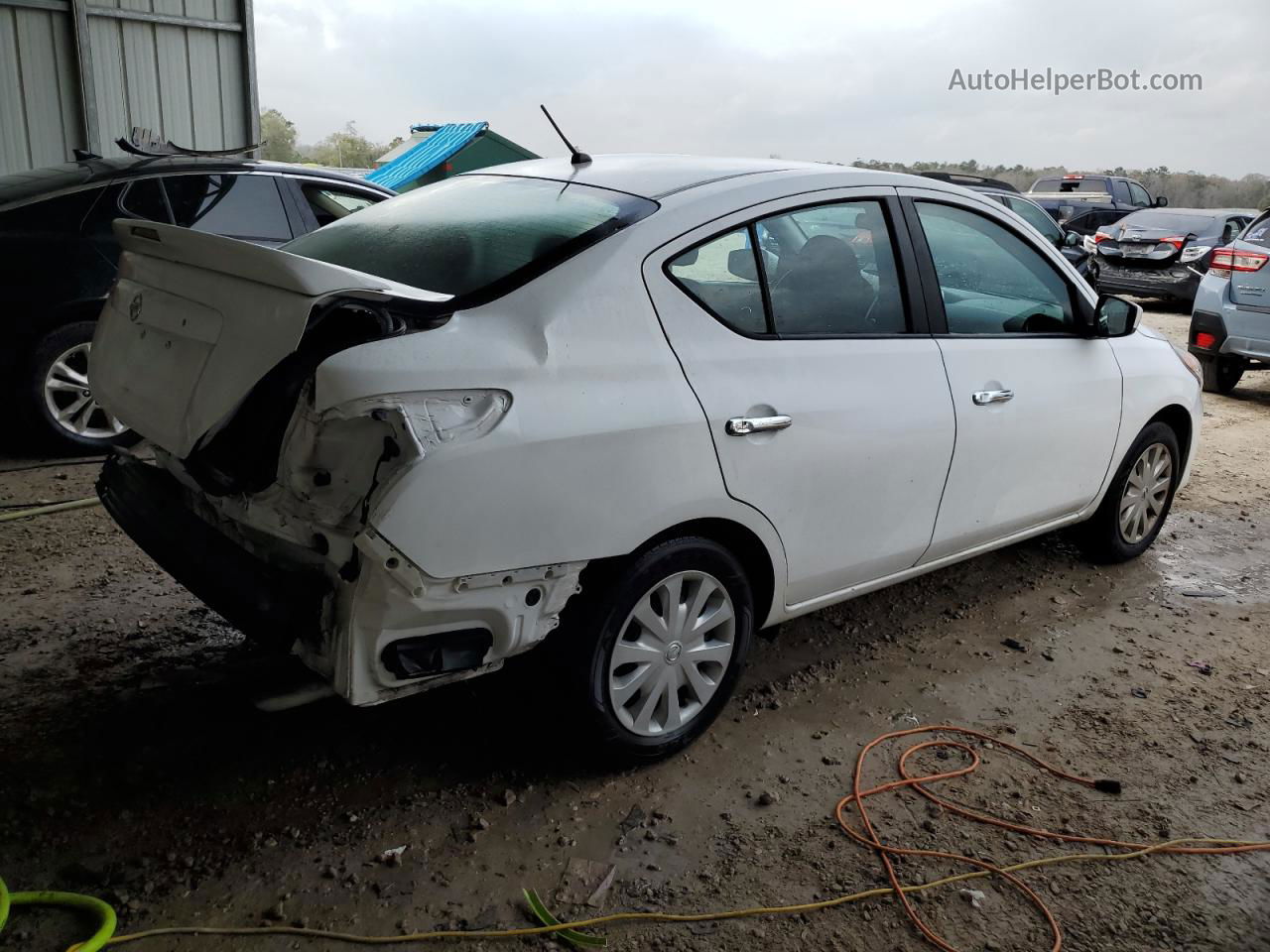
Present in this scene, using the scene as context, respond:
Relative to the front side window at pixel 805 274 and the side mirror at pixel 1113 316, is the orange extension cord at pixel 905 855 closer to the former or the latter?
the front side window at pixel 805 274

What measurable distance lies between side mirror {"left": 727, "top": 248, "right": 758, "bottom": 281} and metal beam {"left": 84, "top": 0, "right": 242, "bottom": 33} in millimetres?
8775

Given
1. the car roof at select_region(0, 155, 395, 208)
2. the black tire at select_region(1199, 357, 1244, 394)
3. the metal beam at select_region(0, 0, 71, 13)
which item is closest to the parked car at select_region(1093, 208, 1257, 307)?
the black tire at select_region(1199, 357, 1244, 394)

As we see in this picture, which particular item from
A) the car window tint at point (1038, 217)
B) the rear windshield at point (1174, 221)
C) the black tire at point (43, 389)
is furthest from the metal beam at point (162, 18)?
the rear windshield at point (1174, 221)

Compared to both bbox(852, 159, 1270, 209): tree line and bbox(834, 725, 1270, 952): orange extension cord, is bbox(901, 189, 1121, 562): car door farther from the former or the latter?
bbox(852, 159, 1270, 209): tree line

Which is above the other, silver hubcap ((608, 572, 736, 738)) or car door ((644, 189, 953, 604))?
car door ((644, 189, 953, 604))

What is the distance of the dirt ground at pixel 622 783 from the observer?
250 cm

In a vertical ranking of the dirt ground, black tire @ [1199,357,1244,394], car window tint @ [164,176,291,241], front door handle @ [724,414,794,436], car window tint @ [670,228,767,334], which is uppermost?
car window tint @ [670,228,767,334]

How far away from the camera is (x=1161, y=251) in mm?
14016

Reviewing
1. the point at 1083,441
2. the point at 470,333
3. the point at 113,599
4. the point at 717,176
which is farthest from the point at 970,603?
the point at 113,599

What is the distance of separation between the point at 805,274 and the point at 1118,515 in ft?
7.83

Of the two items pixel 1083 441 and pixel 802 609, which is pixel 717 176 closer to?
pixel 802 609

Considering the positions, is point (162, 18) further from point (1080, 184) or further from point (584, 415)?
point (1080, 184)

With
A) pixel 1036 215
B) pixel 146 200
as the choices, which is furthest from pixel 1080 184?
pixel 146 200

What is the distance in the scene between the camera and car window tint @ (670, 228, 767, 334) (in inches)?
114
